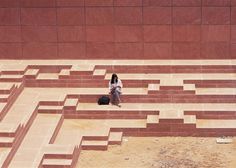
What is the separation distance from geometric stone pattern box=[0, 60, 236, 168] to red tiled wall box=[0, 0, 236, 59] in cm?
33

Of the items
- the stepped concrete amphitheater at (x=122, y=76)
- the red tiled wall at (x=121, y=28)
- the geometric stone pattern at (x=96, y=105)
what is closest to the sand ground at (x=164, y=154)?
the stepped concrete amphitheater at (x=122, y=76)

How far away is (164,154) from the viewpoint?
1466 centimetres

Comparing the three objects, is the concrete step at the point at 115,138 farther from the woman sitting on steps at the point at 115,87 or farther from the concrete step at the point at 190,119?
the concrete step at the point at 190,119

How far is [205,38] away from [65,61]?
3893mm

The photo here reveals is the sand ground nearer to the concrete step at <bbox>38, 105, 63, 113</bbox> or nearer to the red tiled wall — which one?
the concrete step at <bbox>38, 105, 63, 113</bbox>

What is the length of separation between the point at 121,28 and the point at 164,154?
14.9ft

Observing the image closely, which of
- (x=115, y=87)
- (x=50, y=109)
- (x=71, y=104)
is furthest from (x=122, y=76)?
(x=50, y=109)

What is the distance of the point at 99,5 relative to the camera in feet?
58.2

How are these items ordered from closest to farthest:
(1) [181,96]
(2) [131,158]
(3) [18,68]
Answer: (2) [131,158] < (1) [181,96] < (3) [18,68]

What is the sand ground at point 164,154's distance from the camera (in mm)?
14164

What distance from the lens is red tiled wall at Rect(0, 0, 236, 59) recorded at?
1761 cm

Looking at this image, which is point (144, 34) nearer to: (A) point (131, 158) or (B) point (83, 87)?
(B) point (83, 87)

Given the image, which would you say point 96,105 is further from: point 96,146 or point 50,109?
point 96,146

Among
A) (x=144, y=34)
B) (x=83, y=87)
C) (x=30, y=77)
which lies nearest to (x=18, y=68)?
(x=30, y=77)
